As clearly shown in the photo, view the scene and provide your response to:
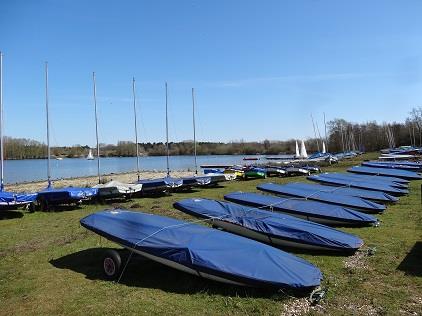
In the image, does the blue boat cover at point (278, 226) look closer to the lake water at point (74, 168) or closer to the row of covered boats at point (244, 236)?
the row of covered boats at point (244, 236)

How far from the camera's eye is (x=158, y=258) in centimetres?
814

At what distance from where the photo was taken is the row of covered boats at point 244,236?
294 inches

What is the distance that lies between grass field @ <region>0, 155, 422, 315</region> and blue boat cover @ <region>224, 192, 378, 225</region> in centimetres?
106

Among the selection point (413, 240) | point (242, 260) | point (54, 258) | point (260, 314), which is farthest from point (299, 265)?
point (54, 258)

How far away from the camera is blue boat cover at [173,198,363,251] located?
10102 millimetres

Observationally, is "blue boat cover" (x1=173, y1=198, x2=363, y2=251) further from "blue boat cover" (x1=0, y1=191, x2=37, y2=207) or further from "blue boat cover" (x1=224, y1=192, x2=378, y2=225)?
"blue boat cover" (x1=0, y1=191, x2=37, y2=207)

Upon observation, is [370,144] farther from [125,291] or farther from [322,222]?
[125,291]

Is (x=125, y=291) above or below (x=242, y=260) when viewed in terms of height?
below

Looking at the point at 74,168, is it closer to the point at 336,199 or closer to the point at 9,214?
the point at 9,214

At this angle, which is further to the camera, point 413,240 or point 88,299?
point 413,240

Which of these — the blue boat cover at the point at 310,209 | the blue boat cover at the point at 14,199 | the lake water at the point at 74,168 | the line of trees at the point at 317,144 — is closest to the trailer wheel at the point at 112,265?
the blue boat cover at the point at 310,209

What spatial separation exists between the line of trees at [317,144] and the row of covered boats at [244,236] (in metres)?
64.3

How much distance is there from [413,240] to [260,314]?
21.4ft

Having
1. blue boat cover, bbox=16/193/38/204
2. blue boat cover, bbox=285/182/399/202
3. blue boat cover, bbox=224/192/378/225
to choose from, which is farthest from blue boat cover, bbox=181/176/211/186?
blue boat cover, bbox=224/192/378/225
